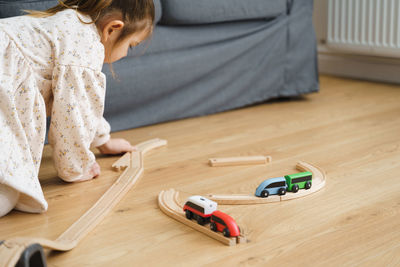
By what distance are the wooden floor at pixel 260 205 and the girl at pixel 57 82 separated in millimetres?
71

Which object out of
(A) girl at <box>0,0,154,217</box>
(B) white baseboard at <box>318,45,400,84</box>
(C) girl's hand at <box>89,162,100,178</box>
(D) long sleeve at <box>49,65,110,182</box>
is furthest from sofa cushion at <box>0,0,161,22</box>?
(B) white baseboard at <box>318,45,400,84</box>

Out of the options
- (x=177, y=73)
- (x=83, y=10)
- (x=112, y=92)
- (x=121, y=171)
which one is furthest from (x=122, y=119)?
(x=83, y=10)

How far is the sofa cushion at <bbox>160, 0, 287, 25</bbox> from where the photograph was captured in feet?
5.07

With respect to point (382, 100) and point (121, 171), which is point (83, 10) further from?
point (382, 100)

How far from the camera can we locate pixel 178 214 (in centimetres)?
93

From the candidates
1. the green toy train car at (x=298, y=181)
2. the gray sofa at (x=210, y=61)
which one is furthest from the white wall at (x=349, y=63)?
the green toy train car at (x=298, y=181)

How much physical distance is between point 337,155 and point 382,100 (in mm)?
747

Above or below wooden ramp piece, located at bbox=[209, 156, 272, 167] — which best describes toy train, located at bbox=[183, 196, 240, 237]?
above

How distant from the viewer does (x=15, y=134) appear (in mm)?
971

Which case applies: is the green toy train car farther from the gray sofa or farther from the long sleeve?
the gray sofa

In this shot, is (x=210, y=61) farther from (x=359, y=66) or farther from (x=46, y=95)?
(x=359, y=66)

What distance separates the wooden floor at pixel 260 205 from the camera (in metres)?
0.79

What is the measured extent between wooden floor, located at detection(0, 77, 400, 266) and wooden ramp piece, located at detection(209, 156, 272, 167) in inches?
0.8

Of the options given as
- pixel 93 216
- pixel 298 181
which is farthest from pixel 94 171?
pixel 298 181
